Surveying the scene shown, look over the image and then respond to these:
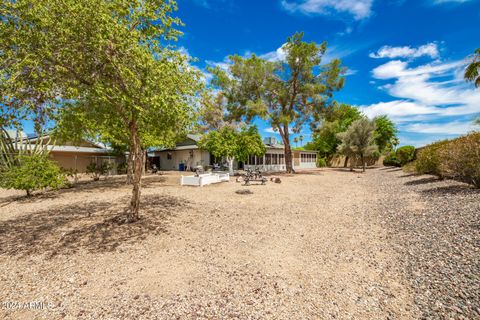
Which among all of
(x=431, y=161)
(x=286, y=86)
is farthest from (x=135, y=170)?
(x=286, y=86)

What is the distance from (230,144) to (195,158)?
9287mm

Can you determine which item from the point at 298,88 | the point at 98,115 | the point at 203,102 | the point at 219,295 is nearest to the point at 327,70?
the point at 298,88

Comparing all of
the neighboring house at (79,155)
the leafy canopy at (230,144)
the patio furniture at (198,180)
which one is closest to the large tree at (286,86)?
the leafy canopy at (230,144)

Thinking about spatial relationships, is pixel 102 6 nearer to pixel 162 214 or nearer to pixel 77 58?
pixel 77 58

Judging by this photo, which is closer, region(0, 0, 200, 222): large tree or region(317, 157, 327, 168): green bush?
region(0, 0, 200, 222): large tree

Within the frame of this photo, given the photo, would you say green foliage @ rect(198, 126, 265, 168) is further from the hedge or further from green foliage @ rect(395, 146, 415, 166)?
green foliage @ rect(395, 146, 415, 166)

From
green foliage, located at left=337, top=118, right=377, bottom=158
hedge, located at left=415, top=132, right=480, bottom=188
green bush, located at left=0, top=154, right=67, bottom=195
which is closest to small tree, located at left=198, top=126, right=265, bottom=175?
green bush, located at left=0, top=154, right=67, bottom=195

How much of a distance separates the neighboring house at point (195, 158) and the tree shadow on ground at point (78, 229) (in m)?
18.4

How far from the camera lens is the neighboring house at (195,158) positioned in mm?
27594

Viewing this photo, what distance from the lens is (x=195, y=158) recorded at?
28.2 meters

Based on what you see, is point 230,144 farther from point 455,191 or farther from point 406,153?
point 406,153

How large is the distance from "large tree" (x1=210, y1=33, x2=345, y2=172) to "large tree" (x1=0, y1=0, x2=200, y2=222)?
1709cm

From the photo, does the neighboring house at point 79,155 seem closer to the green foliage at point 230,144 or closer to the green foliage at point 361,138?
the green foliage at point 230,144

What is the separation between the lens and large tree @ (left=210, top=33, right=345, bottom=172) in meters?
22.3
